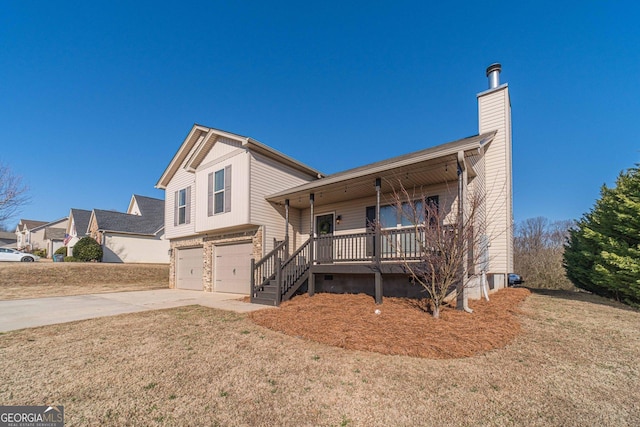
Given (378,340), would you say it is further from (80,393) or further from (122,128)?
(122,128)

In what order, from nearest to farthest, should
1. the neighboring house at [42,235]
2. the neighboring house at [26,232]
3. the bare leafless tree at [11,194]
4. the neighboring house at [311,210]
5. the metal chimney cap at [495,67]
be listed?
the neighboring house at [311,210] → the metal chimney cap at [495,67] → the bare leafless tree at [11,194] → the neighboring house at [42,235] → the neighboring house at [26,232]

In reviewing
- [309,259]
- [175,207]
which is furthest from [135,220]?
[309,259]

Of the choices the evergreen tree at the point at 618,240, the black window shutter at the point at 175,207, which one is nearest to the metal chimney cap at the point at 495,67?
the evergreen tree at the point at 618,240

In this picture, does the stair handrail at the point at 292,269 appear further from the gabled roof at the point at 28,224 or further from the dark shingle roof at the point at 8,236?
the dark shingle roof at the point at 8,236

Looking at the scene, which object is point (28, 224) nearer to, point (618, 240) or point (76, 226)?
point (76, 226)

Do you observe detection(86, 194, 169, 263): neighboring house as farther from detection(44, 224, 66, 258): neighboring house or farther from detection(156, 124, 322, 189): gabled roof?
detection(156, 124, 322, 189): gabled roof

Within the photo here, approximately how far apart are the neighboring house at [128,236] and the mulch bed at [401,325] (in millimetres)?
22143

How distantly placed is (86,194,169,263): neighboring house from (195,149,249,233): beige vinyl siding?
13.7 metres

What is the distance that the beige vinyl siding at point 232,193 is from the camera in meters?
11.4

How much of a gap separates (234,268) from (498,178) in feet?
36.4

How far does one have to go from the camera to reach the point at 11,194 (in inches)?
906

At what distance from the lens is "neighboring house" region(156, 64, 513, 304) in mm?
8406

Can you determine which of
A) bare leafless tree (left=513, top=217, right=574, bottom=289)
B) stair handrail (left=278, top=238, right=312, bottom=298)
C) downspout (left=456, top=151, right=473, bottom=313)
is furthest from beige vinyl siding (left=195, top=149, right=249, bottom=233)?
bare leafless tree (left=513, top=217, right=574, bottom=289)

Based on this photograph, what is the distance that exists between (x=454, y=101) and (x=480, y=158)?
688cm
